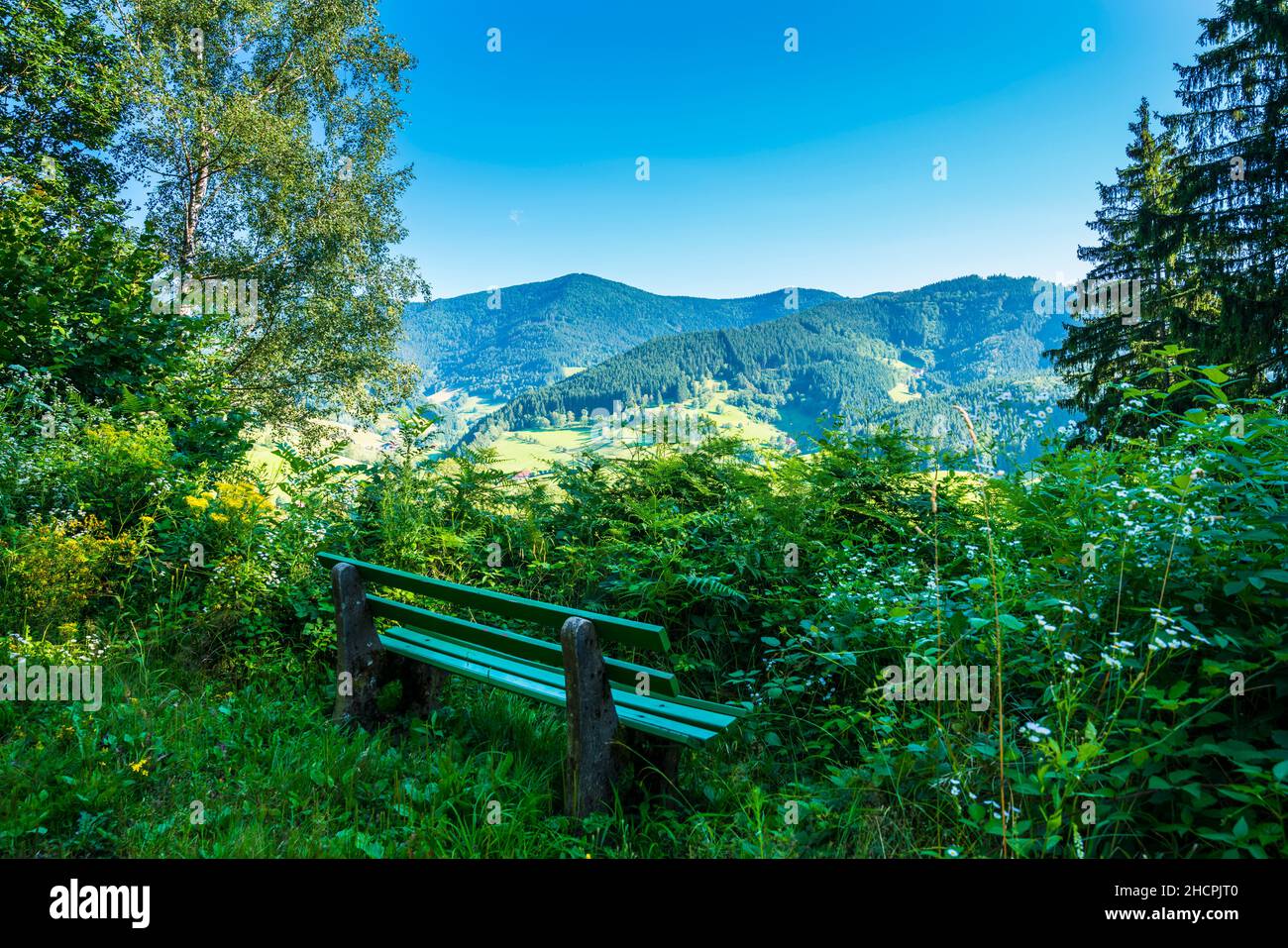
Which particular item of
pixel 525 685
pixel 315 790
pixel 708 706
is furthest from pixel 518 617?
pixel 315 790

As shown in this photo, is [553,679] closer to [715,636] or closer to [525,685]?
[525,685]

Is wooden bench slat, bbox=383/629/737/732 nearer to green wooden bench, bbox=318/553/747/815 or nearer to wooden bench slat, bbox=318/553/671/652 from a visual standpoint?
green wooden bench, bbox=318/553/747/815

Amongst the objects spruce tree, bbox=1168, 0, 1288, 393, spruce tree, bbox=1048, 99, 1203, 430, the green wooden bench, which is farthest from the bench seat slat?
spruce tree, bbox=1168, 0, 1288, 393

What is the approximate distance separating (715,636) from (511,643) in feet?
6.51

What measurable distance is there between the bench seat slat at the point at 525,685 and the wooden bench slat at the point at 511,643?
0.48 ft

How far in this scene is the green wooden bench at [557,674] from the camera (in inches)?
118

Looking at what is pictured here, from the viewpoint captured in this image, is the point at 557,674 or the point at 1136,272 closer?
the point at 557,674

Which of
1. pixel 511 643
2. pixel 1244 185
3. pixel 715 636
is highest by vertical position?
pixel 1244 185

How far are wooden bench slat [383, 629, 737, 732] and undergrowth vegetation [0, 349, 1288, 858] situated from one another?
37 cm

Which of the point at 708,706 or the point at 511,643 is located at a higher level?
the point at 511,643

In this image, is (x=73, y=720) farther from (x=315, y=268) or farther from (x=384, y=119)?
(x=384, y=119)

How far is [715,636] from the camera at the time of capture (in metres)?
4.99

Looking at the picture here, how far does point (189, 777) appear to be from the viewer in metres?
3.26
